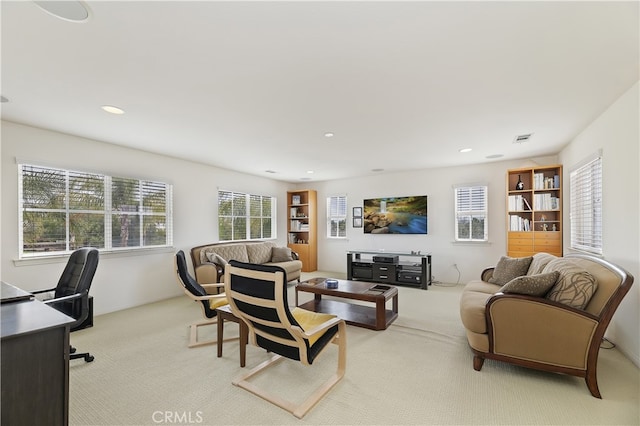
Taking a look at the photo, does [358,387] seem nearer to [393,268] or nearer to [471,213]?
[393,268]

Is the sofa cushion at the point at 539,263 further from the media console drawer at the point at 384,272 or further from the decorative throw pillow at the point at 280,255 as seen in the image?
the decorative throw pillow at the point at 280,255

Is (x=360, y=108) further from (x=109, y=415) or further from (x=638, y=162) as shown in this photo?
(x=109, y=415)

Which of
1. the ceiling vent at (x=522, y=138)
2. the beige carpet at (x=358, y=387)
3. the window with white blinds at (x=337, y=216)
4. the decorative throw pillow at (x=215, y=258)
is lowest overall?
the beige carpet at (x=358, y=387)

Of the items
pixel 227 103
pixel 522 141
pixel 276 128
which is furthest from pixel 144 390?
pixel 522 141

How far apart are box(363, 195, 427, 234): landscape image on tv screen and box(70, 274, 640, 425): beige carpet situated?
346 cm

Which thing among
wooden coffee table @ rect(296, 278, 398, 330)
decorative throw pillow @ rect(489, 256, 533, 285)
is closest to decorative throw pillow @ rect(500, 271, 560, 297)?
decorative throw pillow @ rect(489, 256, 533, 285)

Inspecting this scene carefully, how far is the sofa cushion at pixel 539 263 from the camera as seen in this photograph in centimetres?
318

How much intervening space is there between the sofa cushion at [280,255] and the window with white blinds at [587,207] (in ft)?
15.8

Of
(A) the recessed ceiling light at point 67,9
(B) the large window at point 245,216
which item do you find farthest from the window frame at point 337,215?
(A) the recessed ceiling light at point 67,9

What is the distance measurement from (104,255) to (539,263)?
5.62 m

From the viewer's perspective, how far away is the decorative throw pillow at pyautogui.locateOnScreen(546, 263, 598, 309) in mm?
2254

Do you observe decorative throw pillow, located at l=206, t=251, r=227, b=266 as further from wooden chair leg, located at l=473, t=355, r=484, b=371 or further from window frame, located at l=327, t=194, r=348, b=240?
wooden chair leg, located at l=473, t=355, r=484, b=371

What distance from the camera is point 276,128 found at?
354 centimetres

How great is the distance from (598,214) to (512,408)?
2662mm
